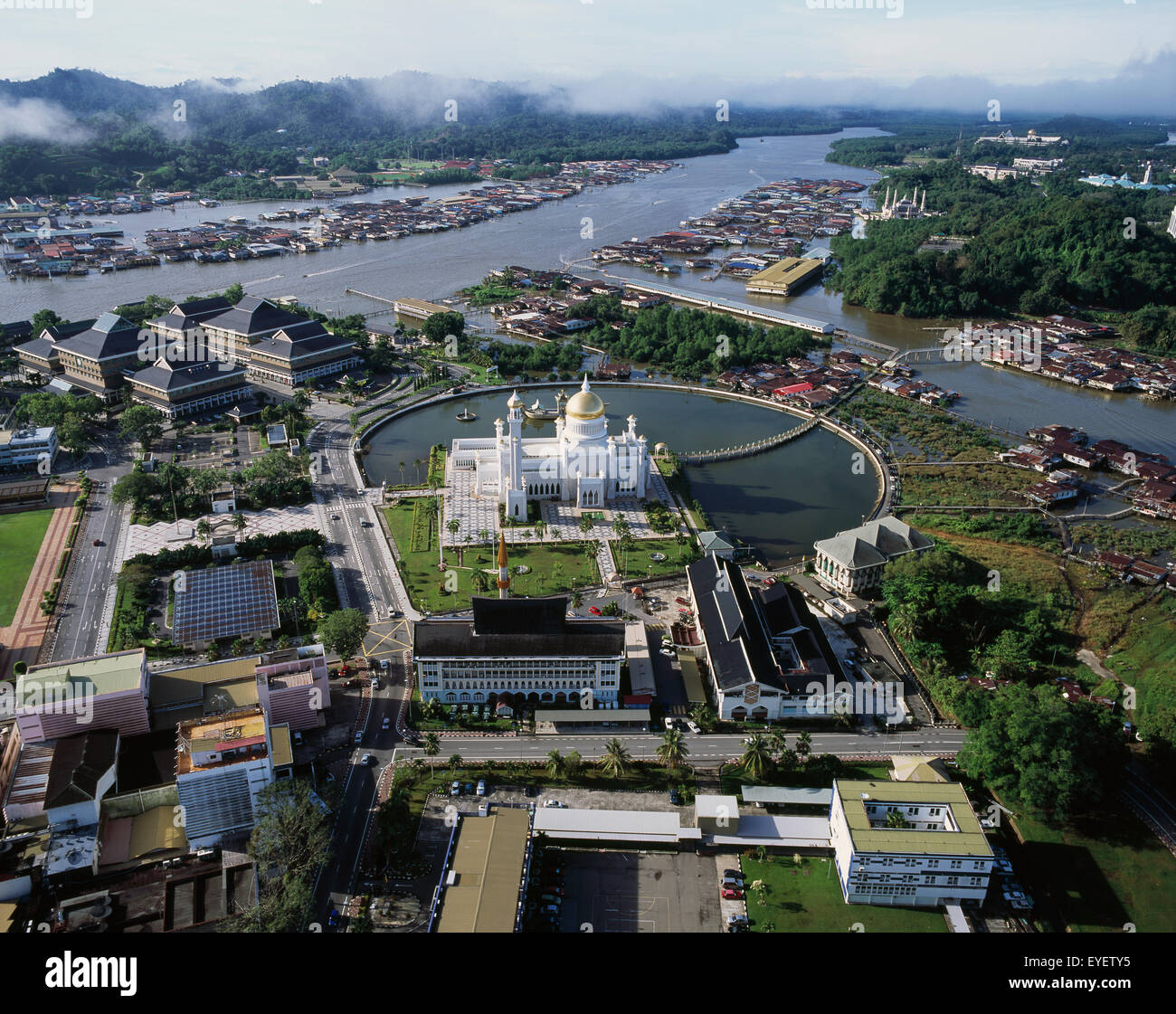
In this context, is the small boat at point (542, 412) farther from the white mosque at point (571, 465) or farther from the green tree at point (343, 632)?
the green tree at point (343, 632)

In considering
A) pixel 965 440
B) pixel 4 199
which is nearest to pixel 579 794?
pixel 965 440

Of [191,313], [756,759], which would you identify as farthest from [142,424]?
[756,759]

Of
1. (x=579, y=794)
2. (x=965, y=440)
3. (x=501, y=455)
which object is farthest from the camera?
(x=965, y=440)

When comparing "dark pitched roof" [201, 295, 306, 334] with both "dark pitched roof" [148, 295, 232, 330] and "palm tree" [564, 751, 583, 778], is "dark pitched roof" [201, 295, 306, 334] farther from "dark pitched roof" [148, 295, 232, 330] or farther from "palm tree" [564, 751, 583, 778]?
"palm tree" [564, 751, 583, 778]

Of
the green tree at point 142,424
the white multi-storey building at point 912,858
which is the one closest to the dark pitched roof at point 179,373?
the green tree at point 142,424

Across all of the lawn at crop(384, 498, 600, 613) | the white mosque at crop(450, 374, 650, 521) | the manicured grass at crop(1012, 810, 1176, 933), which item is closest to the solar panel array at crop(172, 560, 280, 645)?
the lawn at crop(384, 498, 600, 613)

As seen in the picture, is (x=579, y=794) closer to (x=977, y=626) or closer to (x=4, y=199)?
(x=977, y=626)

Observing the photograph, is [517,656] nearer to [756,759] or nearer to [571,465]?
[756,759]
